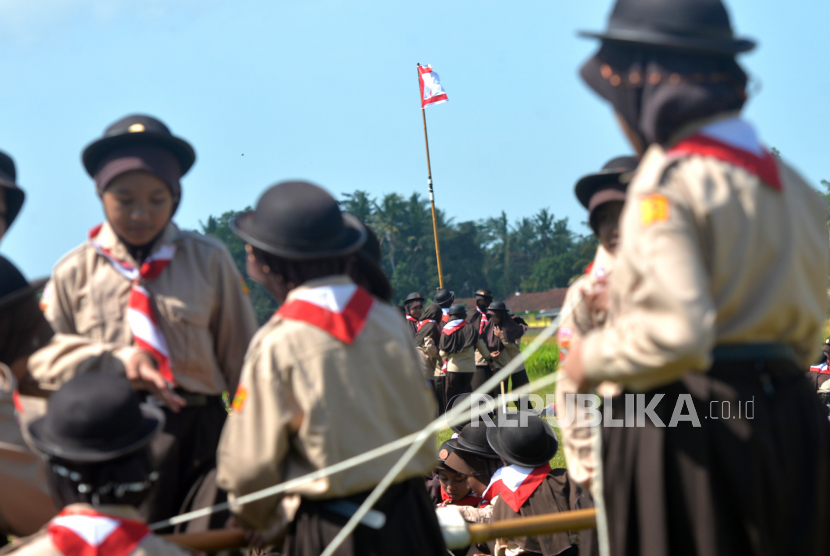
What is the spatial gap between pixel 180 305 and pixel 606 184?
1845 mm

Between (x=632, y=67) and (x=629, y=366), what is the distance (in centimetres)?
83

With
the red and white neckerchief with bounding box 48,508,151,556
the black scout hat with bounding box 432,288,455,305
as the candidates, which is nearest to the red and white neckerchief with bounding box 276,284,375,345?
the red and white neckerchief with bounding box 48,508,151,556

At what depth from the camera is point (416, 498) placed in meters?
3.05

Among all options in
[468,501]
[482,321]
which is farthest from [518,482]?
[482,321]

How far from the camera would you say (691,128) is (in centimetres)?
241

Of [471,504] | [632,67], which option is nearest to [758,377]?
[632,67]

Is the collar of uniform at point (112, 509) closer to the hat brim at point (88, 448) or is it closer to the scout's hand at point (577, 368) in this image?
the hat brim at point (88, 448)

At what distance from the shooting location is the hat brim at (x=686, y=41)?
7.70 feet

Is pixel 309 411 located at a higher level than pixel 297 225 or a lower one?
lower

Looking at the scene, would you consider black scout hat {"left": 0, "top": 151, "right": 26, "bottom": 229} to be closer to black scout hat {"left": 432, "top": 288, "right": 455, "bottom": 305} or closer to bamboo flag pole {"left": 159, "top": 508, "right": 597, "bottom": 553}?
bamboo flag pole {"left": 159, "top": 508, "right": 597, "bottom": 553}

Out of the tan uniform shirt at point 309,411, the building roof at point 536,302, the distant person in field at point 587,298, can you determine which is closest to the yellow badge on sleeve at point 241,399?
the tan uniform shirt at point 309,411

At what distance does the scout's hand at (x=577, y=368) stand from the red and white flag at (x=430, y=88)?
19059 mm

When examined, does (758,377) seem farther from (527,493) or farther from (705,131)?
(527,493)

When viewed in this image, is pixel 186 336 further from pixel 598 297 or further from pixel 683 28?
pixel 683 28
